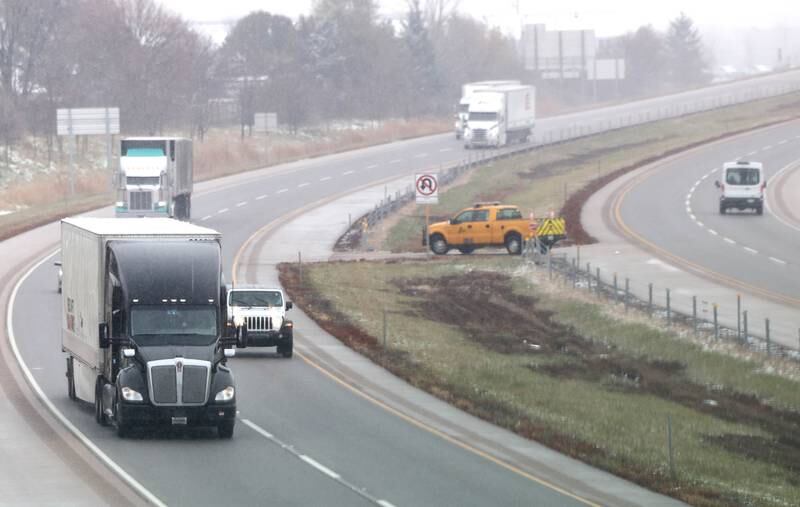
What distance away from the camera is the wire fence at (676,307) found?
36906mm

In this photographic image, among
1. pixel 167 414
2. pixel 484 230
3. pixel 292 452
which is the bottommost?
pixel 292 452

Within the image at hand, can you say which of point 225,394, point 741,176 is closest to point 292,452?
point 225,394

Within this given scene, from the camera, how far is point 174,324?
22.7 m

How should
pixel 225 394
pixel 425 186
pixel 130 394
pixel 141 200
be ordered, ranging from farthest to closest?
pixel 141 200
pixel 425 186
pixel 225 394
pixel 130 394

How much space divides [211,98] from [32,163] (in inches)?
1420

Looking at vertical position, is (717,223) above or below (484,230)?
below

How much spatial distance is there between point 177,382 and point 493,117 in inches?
3064

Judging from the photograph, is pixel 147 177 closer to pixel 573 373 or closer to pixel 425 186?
pixel 425 186

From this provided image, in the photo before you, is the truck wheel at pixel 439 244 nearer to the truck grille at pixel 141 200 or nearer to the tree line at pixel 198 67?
the truck grille at pixel 141 200

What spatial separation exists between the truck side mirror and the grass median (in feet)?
23.8

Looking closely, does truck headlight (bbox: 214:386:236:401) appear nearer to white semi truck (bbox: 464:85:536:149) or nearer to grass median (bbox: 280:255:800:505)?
grass median (bbox: 280:255:800:505)

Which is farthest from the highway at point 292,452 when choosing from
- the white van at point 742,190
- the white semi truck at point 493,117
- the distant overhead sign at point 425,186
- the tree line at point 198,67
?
the tree line at point 198,67

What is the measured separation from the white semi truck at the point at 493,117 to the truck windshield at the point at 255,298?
215 feet

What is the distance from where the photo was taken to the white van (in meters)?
68.1
